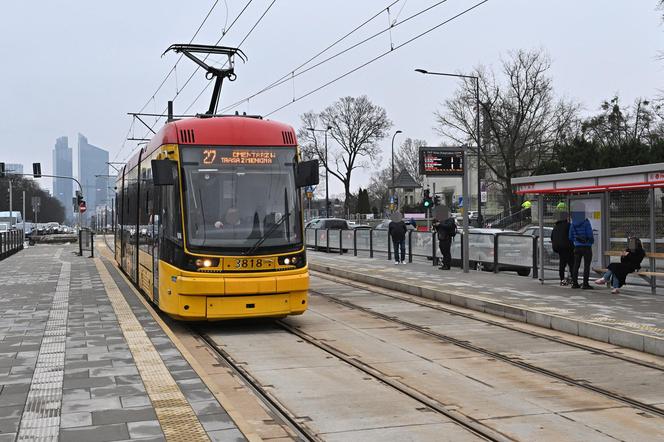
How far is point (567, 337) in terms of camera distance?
398 inches

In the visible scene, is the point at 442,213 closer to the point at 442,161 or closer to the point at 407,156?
the point at 442,161

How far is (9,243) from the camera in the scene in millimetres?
32844

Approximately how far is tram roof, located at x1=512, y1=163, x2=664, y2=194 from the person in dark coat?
1.10 meters

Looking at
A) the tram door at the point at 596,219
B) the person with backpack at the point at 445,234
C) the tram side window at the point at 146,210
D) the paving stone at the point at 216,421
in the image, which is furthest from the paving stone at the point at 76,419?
the person with backpack at the point at 445,234

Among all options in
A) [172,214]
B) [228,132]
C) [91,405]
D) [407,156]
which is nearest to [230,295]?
[172,214]

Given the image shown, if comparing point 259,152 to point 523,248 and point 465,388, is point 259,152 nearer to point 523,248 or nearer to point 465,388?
point 465,388

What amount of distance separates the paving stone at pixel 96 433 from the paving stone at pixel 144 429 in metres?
0.05

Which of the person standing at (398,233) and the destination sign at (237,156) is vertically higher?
the destination sign at (237,156)

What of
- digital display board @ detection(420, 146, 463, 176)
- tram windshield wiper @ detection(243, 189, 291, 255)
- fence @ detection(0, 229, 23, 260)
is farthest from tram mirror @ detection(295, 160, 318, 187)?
fence @ detection(0, 229, 23, 260)

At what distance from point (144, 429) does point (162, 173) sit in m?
5.35

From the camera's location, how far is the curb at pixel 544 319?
9.03 meters

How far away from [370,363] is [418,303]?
233 inches

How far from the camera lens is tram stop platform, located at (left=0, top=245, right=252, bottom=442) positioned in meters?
5.36

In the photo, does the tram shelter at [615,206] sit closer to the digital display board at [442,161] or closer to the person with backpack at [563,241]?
the person with backpack at [563,241]
